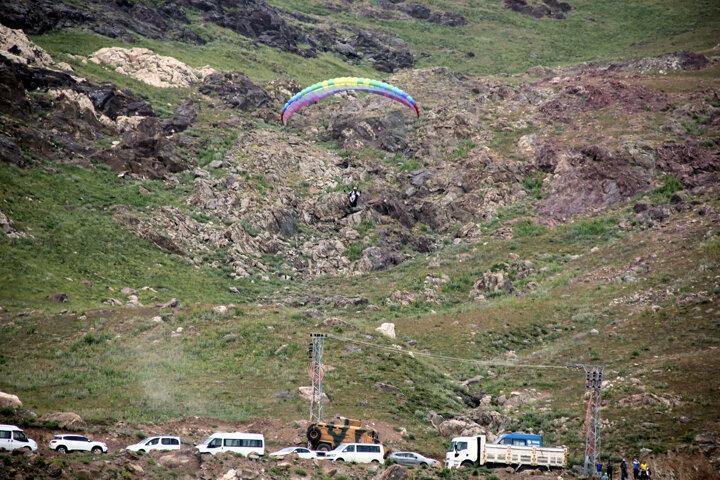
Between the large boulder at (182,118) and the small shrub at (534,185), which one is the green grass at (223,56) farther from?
the small shrub at (534,185)

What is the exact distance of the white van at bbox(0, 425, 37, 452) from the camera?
35.1m

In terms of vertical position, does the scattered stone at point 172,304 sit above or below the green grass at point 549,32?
below

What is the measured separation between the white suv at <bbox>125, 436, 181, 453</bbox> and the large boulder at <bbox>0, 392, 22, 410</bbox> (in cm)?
693

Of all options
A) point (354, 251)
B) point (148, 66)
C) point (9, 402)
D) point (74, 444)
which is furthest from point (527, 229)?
point (74, 444)

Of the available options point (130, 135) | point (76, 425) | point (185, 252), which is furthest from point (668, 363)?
point (130, 135)

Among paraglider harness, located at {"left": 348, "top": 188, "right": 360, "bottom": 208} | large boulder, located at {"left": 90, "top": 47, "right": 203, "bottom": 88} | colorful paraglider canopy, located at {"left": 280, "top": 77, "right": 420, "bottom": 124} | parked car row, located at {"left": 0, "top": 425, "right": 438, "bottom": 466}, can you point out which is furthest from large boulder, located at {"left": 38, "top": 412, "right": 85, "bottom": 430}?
large boulder, located at {"left": 90, "top": 47, "right": 203, "bottom": 88}

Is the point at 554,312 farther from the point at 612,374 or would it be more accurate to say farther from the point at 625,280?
the point at 612,374

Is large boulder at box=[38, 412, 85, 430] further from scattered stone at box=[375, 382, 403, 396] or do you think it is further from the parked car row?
scattered stone at box=[375, 382, 403, 396]

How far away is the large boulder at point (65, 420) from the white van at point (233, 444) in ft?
18.4

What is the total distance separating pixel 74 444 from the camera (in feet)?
Answer: 121

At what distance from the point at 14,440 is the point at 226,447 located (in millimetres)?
8245

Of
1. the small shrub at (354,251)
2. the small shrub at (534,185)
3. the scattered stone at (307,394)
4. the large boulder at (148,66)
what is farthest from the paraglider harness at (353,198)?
the scattered stone at (307,394)

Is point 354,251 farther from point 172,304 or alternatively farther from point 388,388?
point 388,388

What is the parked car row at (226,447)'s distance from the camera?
1416 inches
